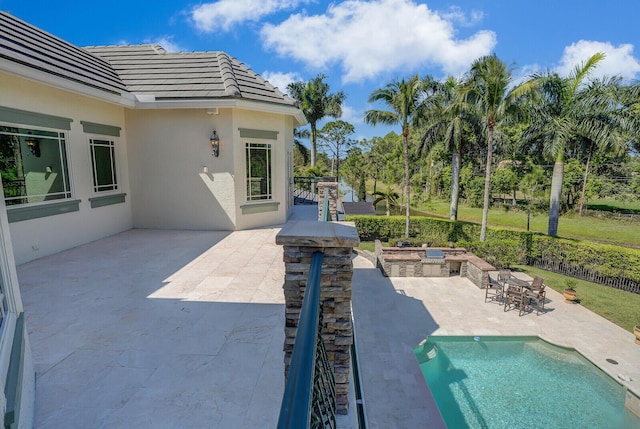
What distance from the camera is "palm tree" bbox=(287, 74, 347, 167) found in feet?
86.4

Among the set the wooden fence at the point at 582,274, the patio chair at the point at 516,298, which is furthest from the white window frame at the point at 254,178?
the wooden fence at the point at 582,274

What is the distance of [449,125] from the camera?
1853 centimetres

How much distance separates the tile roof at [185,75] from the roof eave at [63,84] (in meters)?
0.83

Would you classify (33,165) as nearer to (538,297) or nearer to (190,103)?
(190,103)

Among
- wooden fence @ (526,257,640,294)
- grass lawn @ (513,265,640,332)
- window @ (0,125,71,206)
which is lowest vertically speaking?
grass lawn @ (513,265,640,332)

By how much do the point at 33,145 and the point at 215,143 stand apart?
3.66 metres

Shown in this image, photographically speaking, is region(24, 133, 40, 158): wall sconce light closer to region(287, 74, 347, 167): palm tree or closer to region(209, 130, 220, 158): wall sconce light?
region(209, 130, 220, 158): wall sconce light

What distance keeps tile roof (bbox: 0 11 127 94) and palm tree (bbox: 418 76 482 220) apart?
14764 millimetres

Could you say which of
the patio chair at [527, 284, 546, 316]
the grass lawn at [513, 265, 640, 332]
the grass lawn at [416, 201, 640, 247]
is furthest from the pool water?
the grass lawn at [416, 201, 640, 247]

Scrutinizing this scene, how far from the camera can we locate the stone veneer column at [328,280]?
71.5 inches

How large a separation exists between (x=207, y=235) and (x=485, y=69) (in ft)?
46.5

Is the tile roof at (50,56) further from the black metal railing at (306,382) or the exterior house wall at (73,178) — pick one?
the black metal railing at (306,382)

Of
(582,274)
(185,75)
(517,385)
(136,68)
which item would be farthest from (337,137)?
(517,385)

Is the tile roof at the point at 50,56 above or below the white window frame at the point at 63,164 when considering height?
above
